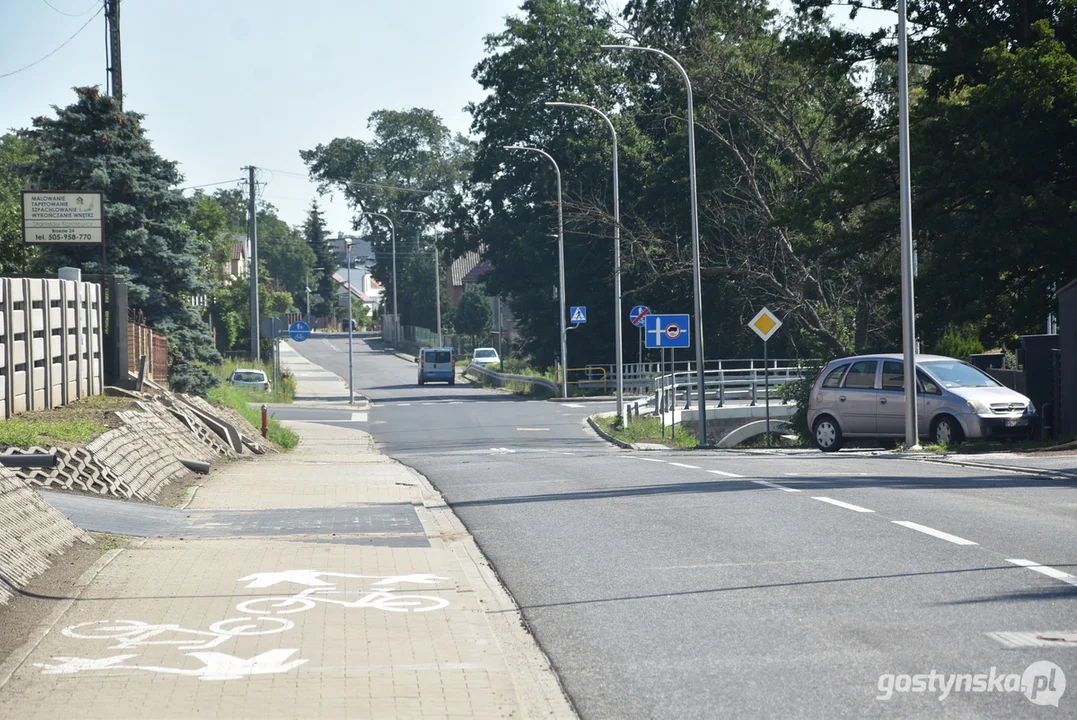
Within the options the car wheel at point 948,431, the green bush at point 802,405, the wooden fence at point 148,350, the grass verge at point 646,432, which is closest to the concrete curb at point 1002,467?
the car wheel at point 948,431

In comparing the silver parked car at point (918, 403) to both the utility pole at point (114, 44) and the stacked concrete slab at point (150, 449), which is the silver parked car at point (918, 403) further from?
the utility pole at point (114, 44)

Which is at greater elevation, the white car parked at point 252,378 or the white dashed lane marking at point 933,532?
the white car parked at point 252,378

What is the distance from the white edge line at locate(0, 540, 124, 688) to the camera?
256 inches

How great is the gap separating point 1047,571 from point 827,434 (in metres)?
15.4

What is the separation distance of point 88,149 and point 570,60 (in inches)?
1212

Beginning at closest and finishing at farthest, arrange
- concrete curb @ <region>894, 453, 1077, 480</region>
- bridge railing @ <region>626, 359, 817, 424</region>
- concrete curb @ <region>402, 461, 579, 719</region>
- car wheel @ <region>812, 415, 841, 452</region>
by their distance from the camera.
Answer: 1. concrete curb @ <region>402, 461, 579, 719</region>
2. concrete curb @ <region>894, 453, 1077, 480</region>
3. car wheel @ <region>812, 415, 841, 452</region>
4. bridge railing @ <region>626, 359, 817, 424</region>

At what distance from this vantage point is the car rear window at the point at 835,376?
920 inches

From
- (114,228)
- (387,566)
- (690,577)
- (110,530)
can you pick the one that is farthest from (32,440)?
(114,228)

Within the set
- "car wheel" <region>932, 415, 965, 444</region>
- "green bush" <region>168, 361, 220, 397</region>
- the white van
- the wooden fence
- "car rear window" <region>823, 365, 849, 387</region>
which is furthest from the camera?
the white van

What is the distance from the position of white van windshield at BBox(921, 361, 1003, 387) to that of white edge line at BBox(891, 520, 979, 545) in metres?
11.2

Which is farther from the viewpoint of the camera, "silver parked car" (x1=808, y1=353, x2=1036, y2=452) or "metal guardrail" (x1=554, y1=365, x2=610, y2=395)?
"metal guardrail" (x1=554, y1=365, x2=610, y2=395)

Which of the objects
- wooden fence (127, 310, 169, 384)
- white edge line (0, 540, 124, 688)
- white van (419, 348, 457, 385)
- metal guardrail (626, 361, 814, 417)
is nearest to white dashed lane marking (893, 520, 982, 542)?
white edge line (0, 540, 124, 688)

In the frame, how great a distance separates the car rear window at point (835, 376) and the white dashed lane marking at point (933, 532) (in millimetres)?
12329

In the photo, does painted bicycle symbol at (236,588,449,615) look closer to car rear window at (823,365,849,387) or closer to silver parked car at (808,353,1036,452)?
silver parked car at (808,353,1036,452)
